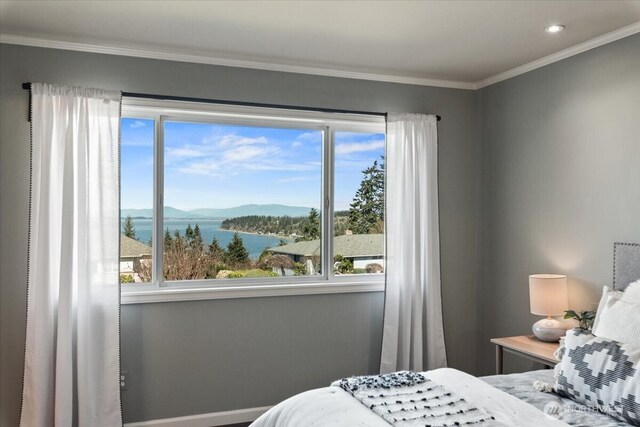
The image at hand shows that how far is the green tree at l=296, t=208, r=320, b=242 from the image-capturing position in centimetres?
436

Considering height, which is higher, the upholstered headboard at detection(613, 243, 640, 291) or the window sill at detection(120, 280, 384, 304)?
the upholstered headboard at detection(613, 243, 640, 291)

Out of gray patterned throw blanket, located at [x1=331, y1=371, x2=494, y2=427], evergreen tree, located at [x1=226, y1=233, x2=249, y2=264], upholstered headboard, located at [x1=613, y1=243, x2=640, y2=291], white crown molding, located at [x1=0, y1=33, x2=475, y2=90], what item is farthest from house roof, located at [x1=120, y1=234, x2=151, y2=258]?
upholstered headboard, located at [x1=613, y1=243, x2=640, y2=291]

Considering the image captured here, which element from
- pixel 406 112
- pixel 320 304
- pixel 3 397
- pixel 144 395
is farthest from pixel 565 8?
pixel 3 397

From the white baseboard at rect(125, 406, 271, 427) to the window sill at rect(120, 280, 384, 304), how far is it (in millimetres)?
805

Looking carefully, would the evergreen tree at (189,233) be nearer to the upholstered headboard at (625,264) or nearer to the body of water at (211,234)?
the body of water at (211,234)

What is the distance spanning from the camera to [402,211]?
432 cm

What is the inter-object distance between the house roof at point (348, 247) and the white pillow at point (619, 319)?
1810mm

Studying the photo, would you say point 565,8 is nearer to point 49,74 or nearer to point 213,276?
point 213,276

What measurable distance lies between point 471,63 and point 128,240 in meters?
2.70

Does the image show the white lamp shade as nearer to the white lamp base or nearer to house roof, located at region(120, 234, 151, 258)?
the white lamp base

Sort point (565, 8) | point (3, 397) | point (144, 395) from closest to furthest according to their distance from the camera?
point (565, 8)
point (3, 397)
point (144, 395)

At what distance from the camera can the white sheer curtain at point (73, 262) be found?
3430mm

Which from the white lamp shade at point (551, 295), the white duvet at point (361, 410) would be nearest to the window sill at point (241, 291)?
the white lamp shade at point (551, 295)

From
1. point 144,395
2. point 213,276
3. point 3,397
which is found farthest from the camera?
point 213,276
